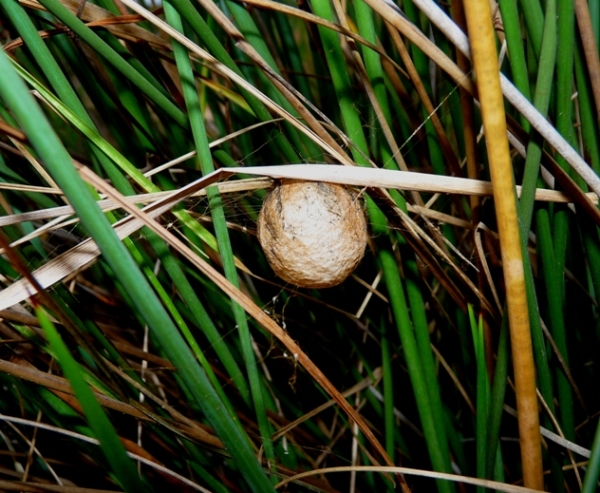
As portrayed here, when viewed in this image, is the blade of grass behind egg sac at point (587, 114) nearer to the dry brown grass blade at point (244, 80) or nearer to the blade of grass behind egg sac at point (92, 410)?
the dry brown grass blade at point (244, 80)

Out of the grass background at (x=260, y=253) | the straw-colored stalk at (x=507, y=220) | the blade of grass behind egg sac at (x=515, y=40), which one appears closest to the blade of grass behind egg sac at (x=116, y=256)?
the grass background at (x=260, y=253)

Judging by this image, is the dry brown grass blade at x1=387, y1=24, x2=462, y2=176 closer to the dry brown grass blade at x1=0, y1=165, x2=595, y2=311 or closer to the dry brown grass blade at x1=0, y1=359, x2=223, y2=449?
the dry brown grass blade at x1=0, y1=165, x2=595, y2=311

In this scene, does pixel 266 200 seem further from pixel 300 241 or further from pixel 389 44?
pixel 389 44

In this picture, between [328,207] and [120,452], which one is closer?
[120,452]

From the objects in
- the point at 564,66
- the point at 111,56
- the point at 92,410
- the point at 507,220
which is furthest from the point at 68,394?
the point at 564,66

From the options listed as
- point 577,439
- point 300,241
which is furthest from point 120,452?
point 577,439
